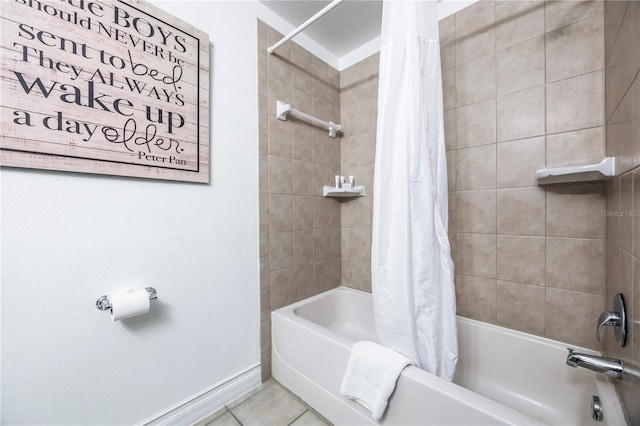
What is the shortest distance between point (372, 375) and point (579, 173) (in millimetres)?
1146

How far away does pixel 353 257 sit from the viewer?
188 cm

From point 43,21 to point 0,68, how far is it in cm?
21

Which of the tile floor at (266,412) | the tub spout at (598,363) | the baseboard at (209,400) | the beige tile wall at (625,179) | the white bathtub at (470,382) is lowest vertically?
the tile floor at (266,412)

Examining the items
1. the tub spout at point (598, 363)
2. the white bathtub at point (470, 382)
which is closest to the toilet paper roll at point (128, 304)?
the white bathtub at point (470, 382)

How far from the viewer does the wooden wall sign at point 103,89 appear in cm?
77

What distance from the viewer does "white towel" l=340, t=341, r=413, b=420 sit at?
0.94 m

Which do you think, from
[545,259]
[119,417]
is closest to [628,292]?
[545,259]

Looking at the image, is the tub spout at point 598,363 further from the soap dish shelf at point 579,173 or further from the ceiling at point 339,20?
the ceiling at point 339,20

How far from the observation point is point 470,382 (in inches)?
50.9

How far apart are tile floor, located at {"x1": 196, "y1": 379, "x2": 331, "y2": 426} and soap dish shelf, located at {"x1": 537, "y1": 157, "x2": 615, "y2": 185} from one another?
1.49 meters

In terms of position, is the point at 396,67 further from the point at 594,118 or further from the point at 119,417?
the point at 119,417

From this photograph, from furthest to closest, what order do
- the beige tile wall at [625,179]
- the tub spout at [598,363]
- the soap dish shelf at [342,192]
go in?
the soap dish shelf at [342,192] < the tub spout at [598,363] < the beige tile wall at [625,179]

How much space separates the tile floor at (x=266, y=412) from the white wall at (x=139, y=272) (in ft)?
0.52

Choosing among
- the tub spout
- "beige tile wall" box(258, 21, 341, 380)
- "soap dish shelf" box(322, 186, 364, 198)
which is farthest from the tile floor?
"soap dish shelf" box(322, 186, 364, 198)
